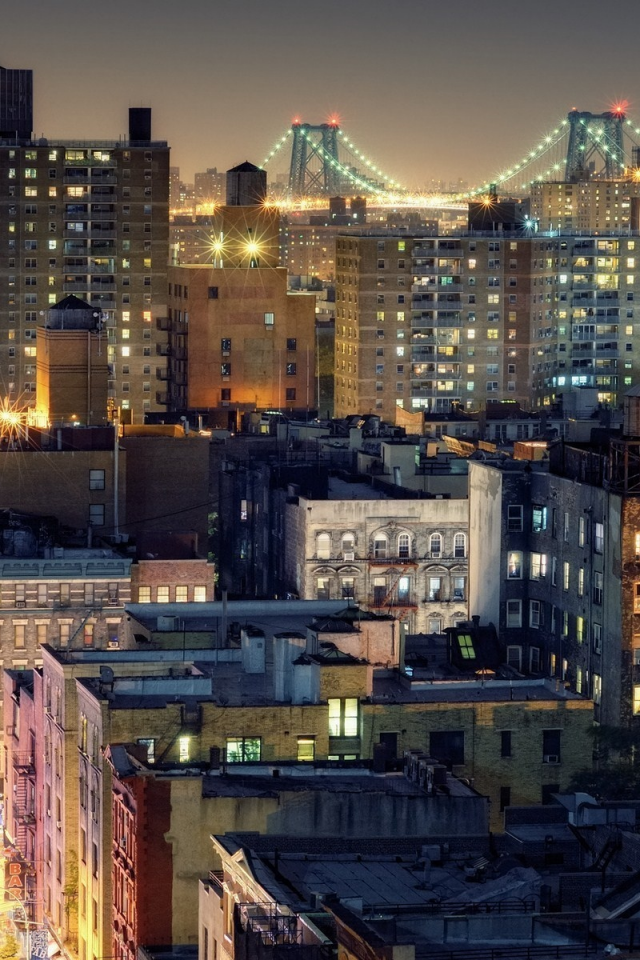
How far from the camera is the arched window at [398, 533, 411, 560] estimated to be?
12150 centimetres

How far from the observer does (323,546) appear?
12194 cm

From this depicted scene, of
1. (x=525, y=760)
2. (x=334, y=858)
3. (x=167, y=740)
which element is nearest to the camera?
(x=334, y=858)

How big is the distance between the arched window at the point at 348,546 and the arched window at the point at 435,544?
3.34 metres

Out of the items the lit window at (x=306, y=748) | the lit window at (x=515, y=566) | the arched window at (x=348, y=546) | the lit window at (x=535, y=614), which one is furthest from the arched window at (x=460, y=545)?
the lit window at (x=306, y=748)

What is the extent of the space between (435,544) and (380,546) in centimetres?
237

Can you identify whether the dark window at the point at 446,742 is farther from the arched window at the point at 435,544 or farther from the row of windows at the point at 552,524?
the arched window at the point at 435,544

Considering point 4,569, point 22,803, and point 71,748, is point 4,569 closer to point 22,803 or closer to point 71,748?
point 22,803

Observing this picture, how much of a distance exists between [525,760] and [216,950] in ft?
75.4

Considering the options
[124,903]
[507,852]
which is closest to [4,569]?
[124,903]

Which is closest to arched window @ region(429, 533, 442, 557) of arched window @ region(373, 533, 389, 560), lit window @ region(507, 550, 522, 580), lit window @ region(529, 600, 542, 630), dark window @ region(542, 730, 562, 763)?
arched window @ region(373, 533, 389, 560)

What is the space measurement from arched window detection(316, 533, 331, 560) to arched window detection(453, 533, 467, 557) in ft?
17.9

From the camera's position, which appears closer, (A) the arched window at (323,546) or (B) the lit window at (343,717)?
(B) the lit window at (343,717)

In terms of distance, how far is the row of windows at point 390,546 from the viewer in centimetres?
12106

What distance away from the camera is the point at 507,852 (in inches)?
2311
